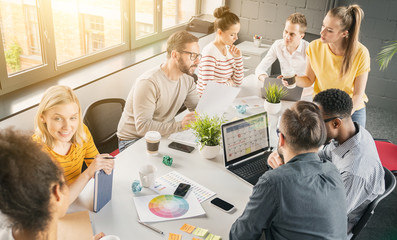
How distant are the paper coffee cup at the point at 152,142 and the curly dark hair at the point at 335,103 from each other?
89cm

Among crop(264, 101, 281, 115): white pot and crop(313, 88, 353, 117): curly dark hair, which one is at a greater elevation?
crop(313, 88, 353, 117): curly dark hair

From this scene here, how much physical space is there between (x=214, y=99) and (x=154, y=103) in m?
0.39

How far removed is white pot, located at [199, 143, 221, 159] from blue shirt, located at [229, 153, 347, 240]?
0.64 m

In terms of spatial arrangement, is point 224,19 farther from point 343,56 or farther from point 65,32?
point 65,32

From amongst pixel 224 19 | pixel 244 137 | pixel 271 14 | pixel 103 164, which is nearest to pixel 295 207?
pixel 244 137

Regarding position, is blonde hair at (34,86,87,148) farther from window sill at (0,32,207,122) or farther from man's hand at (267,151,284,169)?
man's hand at (267,151,284,169)

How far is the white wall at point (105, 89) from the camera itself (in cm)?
239

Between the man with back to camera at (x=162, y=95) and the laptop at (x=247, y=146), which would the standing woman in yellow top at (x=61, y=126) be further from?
the laptop at (x=247, y=146)

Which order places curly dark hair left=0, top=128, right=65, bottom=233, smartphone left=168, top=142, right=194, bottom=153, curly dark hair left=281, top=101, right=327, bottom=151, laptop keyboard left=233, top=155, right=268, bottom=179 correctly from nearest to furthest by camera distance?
curly dark hair left=0, top=128, right=65, bottom=233, curly dark hair left=281, top=101, right=327, bottom=151, laptop keyboard left=233, top=155, right=268, bottom=179, smartphone left=168, top=142, right=194, bottom=153

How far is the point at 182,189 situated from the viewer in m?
1.71

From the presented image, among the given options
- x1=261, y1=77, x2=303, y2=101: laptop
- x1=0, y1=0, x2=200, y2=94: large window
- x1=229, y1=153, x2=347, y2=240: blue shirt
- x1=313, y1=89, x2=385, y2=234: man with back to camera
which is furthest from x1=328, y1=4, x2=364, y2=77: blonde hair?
x1=0, y1=0, x2=200, y2=94: large window

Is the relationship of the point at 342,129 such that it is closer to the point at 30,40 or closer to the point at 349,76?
the point at 349,76

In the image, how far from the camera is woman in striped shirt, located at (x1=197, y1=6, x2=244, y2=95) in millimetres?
2906

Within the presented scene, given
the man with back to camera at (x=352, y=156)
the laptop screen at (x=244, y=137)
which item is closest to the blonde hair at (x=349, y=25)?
the man with back to camera at (x=352, y=156)
